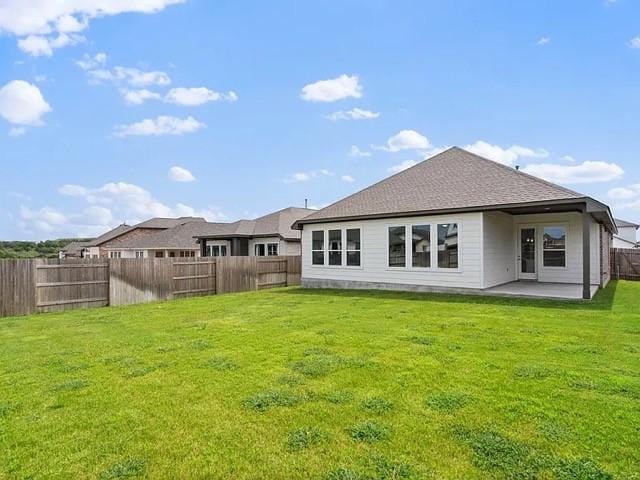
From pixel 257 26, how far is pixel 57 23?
243 inches

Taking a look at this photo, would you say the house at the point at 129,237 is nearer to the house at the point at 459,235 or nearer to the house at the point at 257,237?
the house at the point at 257,237

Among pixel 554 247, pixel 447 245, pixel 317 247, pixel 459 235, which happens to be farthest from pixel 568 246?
pixel 317 247

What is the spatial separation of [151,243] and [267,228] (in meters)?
16.4

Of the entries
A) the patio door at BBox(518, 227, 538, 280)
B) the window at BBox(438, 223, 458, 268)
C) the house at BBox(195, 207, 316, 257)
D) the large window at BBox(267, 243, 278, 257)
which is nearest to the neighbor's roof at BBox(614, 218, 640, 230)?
the patio door at BBox(518, 227, 538, 280)

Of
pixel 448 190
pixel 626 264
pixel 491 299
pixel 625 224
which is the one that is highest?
pixel 448 190

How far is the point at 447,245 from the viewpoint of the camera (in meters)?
13.1

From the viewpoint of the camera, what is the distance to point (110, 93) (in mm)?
16047

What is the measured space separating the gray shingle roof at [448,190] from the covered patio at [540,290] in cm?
265

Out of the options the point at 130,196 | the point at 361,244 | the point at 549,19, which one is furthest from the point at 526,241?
the point at 130,196

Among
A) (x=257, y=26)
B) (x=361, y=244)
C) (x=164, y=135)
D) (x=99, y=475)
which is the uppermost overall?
(x=257, y=26)

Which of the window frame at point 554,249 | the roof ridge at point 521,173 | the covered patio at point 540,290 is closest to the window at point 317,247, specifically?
the roof ridge at point 521,173

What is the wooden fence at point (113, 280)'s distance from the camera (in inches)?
422

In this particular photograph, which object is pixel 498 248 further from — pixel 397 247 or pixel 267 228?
pixel 267 228

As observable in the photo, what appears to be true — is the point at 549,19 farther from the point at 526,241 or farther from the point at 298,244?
the point at 298,244
